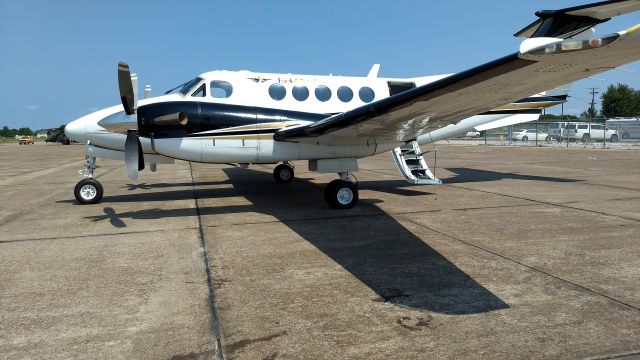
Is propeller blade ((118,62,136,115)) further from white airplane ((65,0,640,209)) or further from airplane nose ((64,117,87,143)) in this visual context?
airplane nose ((64,117,87,143))

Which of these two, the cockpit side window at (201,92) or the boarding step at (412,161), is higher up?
the cockpit side window at (201,92)

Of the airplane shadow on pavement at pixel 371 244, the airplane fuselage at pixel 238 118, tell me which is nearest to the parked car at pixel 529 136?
the airplane shadow on pavement at pixel 371 244

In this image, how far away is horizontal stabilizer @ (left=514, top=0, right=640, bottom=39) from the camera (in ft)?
20.2

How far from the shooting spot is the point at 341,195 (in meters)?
8.76

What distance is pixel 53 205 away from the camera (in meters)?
9.87

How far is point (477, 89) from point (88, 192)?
8.50 metres

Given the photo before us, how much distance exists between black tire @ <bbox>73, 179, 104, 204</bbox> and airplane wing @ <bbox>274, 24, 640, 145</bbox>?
438 cm

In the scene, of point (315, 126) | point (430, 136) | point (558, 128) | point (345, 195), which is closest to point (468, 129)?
point (430, 136)

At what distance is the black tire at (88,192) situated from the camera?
9.70m

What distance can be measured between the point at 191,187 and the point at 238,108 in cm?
497

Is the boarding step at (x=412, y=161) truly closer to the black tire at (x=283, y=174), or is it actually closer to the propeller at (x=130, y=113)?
the black tire at (x=283, y=174)

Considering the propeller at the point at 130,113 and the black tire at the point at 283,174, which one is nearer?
the propeller at the point at 130,113

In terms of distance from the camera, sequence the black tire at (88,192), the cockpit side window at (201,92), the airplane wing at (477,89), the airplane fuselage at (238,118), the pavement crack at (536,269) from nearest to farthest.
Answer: the airplane wing at (477,89) < the pavement crack at (536,269) < the airplane fuselage at (238,118) < the cockpit side window at (201,92) < the black tire at (88,192)

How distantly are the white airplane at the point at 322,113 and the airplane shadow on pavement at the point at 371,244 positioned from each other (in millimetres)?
966
